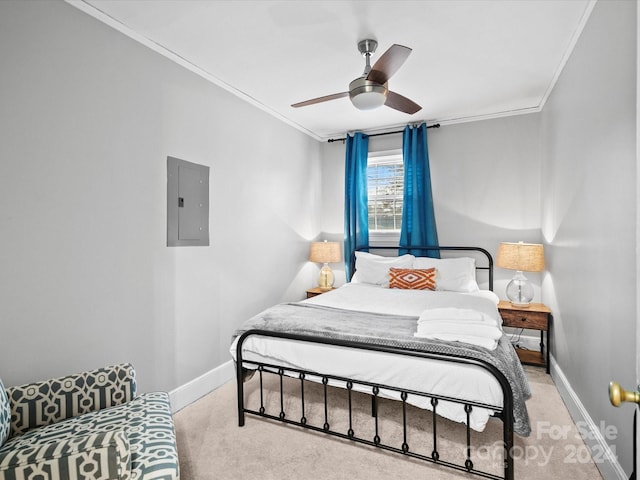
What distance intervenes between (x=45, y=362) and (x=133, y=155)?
134 cm

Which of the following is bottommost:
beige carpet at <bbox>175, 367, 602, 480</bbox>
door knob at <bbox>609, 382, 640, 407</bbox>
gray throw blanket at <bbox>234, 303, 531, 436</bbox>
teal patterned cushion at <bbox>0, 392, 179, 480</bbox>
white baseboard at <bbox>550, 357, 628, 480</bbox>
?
beige carpet at <bbox>175, 367, 602, 480</bbox>

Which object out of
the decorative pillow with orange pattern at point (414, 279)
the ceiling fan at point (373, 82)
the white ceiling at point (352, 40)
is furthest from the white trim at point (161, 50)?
the decorative pillow with orange pattern at point (414, 279)

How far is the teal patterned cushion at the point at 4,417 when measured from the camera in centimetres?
138

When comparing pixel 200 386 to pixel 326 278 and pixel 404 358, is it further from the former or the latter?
pixel 326 278

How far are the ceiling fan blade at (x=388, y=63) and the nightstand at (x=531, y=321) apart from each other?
2.47 m

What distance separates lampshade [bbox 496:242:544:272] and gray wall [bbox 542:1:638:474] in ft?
1.23

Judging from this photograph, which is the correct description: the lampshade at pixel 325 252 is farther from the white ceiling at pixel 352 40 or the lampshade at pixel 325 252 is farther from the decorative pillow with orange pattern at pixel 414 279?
the white ceiling at pixel 352 40

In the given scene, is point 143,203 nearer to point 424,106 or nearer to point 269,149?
point 269,149

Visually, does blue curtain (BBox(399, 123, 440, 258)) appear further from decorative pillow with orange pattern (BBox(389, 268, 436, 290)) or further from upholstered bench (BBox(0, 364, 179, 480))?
upholstered bench (BBox(0, 364, 179, 480))

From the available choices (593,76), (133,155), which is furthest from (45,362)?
(593,76)

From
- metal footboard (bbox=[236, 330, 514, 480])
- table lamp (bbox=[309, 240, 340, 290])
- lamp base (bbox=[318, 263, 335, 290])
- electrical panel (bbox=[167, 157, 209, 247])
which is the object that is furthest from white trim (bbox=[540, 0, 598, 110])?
lamp base (bbox=[318, 263, 335, 290])

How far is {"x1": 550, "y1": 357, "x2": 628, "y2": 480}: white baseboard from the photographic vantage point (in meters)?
1.72

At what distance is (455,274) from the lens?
145 inches

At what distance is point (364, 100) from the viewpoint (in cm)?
248
